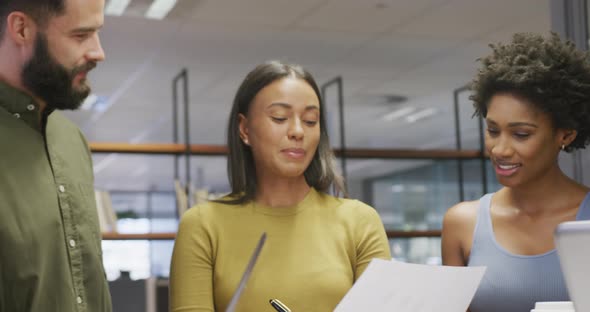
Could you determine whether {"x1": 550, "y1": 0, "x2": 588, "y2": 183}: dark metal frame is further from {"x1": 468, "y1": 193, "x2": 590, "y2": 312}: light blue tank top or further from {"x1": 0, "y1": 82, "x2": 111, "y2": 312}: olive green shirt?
{"x1": 0, "y1": 82, "x2": 111, "y2": 312}: olive green shirt

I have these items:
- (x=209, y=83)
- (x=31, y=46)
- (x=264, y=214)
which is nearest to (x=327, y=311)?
(x=264, y=214)

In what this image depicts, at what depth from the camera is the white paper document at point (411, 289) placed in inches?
51.3

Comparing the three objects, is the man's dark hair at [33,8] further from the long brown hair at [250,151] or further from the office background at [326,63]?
the office background at [326,63]

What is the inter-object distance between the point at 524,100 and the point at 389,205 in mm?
12393

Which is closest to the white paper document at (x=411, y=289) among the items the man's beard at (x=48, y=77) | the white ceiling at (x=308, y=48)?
the man's beard at (x=48, y=77)

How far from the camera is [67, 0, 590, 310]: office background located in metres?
4.99

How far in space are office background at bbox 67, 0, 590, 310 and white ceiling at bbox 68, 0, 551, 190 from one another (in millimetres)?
13

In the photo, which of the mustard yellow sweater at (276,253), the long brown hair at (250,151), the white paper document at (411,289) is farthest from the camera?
the long brown hair at (250,151)

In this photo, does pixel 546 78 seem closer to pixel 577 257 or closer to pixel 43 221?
pixel 577 257

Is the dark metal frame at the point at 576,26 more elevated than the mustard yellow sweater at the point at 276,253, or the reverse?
the dark metal frame at the point at 576,26

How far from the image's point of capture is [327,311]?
1.60 meters

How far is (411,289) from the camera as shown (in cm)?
132

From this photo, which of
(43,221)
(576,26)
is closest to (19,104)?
(43,221)

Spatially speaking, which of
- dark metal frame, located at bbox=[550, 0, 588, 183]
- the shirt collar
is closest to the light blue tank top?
dark metal frame, located at bbox=[550, 0, 588, 183]
